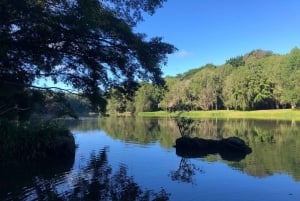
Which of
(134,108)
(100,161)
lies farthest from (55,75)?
(134,108)

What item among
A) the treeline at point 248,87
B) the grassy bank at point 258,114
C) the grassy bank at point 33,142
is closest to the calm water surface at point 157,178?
the grassy bank at point 33,142

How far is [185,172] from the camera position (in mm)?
17391

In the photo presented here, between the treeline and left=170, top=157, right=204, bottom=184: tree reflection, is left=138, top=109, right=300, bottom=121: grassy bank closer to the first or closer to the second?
the treeline

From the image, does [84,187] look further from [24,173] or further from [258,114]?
[258,114]

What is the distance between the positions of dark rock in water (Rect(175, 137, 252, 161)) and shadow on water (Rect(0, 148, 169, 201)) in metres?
7.89

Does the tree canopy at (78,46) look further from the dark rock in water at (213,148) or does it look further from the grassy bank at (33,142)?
the dark rock in water at (213,148)

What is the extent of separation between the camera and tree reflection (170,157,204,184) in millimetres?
15508

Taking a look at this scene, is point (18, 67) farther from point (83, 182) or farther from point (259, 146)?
point (259, 146)

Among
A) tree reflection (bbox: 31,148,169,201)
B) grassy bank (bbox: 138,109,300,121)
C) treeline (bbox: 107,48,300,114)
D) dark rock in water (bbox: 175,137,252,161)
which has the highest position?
treeline (bbox: 107,48,300,114)

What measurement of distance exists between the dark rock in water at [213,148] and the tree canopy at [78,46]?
951 centimetres

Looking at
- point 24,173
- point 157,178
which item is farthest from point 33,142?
point 157,178

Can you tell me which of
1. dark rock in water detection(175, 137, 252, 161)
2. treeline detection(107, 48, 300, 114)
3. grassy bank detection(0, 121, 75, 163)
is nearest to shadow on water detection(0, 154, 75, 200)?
grassy bank detection(0, 121, 75, 163)

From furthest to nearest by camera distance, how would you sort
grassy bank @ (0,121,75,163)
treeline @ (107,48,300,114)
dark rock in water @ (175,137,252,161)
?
treeline @ (107,48,300,114), dark rock in water @ (175,137,252,161), grassy bank @ (0,121,75,163)

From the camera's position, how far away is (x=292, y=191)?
13188 mm
